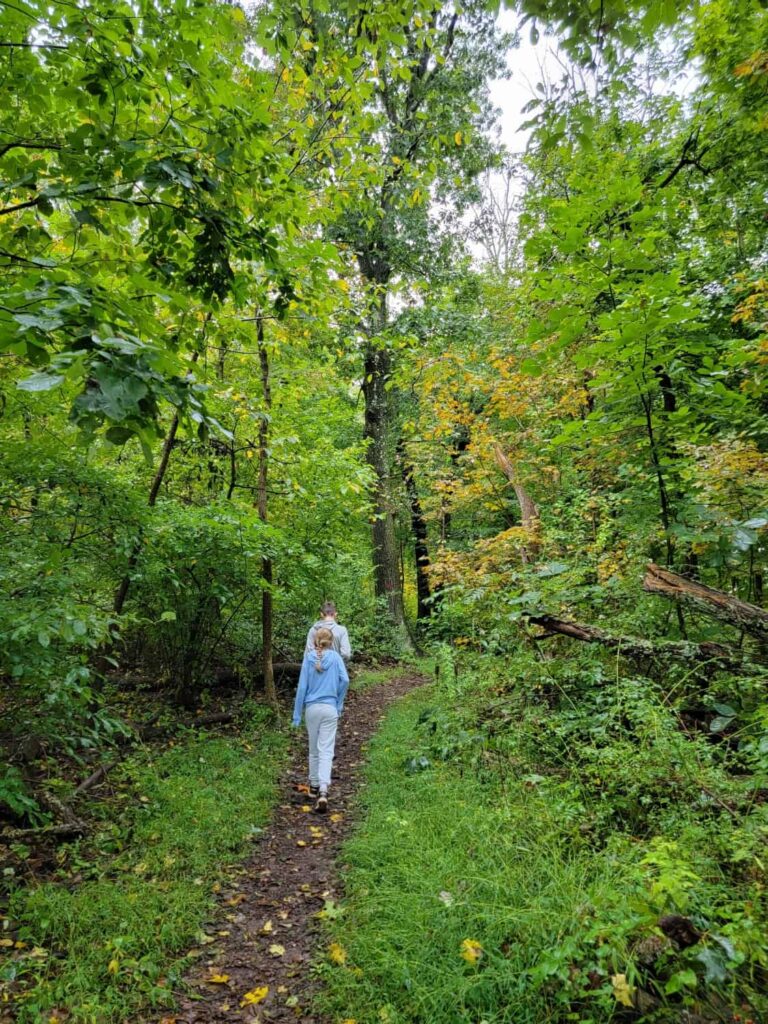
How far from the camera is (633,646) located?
4.52 m

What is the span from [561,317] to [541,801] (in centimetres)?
370

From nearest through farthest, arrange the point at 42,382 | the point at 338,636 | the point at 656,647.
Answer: the point at 42,382 < the point at 656,647 < the point at 338,636

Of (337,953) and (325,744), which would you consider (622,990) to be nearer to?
(337,953)

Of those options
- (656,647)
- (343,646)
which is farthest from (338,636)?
(656,647)

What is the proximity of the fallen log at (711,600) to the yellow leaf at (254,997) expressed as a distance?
3794 mm

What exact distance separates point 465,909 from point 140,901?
225 cm

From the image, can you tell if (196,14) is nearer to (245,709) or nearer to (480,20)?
(245,709)

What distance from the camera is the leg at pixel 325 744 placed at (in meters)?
5.59

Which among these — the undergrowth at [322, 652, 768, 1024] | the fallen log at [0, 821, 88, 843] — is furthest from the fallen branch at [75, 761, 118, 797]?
the undergrowth at [322, 652, 768, 1024]

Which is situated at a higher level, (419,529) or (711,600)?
→ (419,529)

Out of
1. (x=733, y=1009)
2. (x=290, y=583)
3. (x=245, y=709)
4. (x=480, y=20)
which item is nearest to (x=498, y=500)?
(x=290, y=583)

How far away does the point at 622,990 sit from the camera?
7.09ft

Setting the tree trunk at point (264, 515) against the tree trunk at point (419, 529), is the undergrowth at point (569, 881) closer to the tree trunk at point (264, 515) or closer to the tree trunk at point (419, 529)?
the tree trunk at point (264, 515)

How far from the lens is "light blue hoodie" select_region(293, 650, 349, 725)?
→ 5887mm
